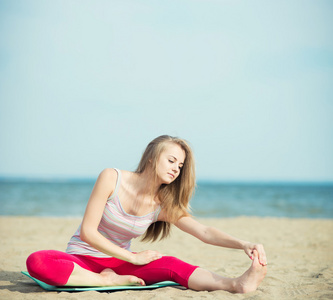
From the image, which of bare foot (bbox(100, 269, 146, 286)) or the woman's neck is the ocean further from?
bare foot (bbox(100, 269, 146, 286))

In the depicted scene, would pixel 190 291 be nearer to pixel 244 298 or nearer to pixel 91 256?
pixel 244 298

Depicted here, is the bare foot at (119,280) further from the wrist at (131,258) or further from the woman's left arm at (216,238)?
the woman's left arm at (216,238)

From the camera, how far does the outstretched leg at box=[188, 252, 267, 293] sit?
329 cm

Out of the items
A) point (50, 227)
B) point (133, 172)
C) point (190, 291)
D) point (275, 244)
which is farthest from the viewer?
point (50, 227)

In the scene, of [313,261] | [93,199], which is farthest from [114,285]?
[313,261]

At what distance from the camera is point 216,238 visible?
11.7 ft

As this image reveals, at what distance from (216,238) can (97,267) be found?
1.11 meters

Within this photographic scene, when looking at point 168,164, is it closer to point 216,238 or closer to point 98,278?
point 216,238

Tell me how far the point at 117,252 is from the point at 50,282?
2.04ft

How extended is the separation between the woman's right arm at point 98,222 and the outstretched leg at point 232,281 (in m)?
0.45

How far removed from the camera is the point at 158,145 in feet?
11.6

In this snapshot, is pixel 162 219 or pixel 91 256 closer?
pixel 91 256

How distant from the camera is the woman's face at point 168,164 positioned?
3492mm

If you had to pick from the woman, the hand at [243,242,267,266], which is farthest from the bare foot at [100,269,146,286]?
the hand at [243,242,267,266]
